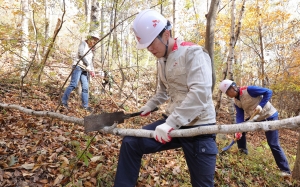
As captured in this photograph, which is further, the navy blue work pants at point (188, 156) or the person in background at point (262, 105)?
the person in background at point (262, 105)

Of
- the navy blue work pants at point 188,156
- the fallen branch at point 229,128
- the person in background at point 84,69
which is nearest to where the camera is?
the fallen branch at point 229,128

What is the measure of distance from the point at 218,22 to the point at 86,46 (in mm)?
10514

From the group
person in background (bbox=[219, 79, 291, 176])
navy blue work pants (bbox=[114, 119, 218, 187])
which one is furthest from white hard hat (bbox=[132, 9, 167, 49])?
person in background (bbox=[219, 79, 291, 176])

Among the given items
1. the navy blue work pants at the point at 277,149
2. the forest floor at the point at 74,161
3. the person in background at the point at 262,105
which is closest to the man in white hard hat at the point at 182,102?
the forest floor at the point at 74,161

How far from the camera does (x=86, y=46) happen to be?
553cm

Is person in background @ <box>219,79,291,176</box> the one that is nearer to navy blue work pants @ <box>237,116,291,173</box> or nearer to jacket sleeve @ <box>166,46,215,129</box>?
navy blue work pants @ <box>237,116,291,173</box>

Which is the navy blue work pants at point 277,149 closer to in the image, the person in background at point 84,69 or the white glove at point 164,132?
the white glove at point 164,132

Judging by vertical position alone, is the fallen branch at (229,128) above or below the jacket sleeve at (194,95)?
below

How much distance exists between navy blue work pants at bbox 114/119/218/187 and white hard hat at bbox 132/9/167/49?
3.37 ft

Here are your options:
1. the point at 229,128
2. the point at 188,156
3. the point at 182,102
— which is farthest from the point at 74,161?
the point at 229,128

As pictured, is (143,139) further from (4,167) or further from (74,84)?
(74,84)

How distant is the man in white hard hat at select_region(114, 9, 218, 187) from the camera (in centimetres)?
194

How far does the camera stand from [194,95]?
1917mm

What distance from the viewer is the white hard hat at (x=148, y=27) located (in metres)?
2.12
